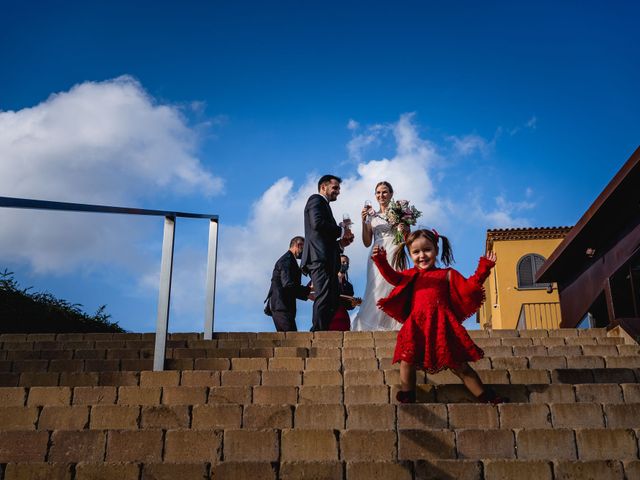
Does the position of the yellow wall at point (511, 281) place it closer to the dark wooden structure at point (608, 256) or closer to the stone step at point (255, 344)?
the dark wooden structure at point (608, 256)

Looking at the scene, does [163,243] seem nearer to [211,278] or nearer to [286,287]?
[211,278]

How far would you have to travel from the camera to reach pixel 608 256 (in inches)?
360

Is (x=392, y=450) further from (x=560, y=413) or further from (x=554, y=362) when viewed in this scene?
(x=554, y=362)

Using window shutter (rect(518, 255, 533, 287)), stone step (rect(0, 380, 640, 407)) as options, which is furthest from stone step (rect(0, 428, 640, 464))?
window shutter (rect(518, 255, 533, 287))

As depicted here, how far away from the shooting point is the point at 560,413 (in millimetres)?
3855

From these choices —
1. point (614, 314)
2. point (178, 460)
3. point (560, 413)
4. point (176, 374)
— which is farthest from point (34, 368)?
point (614, 314)

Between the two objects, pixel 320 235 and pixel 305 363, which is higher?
pixel 320 235

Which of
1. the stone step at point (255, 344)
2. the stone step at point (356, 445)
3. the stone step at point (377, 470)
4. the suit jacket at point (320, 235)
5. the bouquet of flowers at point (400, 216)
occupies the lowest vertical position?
the stone step at point (377, 470)

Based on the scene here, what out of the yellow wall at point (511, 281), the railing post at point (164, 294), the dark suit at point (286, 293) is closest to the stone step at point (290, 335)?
the dark suit at point (286, 293)

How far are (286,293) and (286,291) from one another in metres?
0.03

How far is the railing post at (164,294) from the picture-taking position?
495 cm

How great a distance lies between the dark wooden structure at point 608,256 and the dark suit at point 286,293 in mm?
3811

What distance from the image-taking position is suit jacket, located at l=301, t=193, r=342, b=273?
7105 mm

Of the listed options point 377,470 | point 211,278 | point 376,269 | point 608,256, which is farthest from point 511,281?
point 377,470
